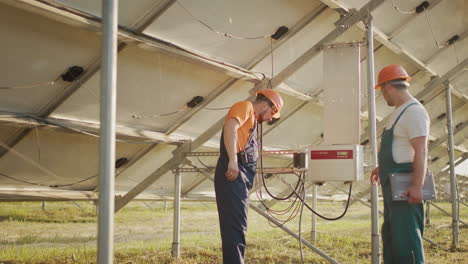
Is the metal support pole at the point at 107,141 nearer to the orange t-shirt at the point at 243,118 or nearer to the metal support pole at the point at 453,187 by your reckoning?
the orange t-shirt at the point at 243,118

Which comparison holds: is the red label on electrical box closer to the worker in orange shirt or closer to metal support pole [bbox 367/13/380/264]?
metal support pole [bbox 367/13/380/264]

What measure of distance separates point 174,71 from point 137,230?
14.8ft

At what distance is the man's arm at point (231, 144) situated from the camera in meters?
2.85

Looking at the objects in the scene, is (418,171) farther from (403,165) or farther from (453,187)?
(453,187)

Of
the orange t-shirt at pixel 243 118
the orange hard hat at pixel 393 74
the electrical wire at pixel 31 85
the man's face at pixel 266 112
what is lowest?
the orange t-shirt at pixel 243 118

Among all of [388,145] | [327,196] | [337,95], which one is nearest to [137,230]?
[327,196]

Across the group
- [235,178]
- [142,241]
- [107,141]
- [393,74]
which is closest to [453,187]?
[142,241]

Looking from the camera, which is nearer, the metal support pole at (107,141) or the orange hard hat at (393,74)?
the metal support pole at (107,141)

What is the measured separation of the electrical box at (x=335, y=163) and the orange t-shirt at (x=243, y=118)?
949 mm

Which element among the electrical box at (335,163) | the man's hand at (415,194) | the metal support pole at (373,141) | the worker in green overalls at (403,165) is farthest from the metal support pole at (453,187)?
the man's hand at (415,194)

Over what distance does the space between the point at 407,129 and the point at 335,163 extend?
1.34 meters

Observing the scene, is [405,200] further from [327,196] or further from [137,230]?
[327,196]

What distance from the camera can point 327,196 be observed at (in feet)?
34.6

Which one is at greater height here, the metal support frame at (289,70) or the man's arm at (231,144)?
the metal support frame at (289,70)
